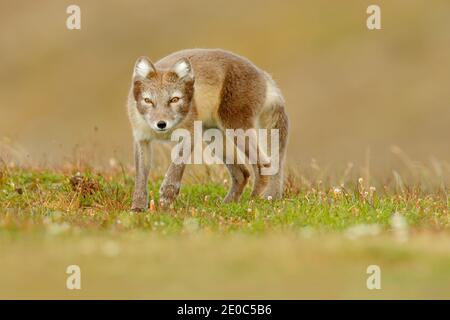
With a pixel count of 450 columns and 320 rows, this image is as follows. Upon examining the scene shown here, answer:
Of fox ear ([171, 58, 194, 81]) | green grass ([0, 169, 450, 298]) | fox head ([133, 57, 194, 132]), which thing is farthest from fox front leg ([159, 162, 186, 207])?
fox ear ([171, 58, 194, 81])

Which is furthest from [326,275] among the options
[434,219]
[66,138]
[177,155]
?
[66,138]

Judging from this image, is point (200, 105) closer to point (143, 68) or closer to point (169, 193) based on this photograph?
point (143, 68)

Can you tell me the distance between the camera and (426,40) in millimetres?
47250

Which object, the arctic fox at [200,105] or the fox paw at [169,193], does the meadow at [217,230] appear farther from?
the arctic fox at [200,105]

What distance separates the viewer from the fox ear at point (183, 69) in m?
12.7

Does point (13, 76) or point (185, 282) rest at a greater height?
point (13, 76)

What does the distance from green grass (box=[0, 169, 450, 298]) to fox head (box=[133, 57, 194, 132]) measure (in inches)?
45.1

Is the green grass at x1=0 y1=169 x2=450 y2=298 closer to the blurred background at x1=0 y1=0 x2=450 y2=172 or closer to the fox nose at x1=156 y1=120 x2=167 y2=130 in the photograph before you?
the fox nose at x1=156 y1=120 x2=167 y2=130

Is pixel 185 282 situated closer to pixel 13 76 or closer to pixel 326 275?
pixel 326 275

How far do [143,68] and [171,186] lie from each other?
1.48 metres

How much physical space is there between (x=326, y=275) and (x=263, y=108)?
6.16 meters

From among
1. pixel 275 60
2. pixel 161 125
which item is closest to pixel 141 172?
pixel 161 125

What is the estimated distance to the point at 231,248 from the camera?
8.60 metres
